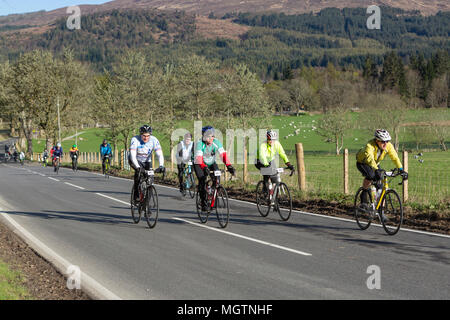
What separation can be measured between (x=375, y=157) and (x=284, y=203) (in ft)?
8.09

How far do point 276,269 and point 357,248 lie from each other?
78.0 inches

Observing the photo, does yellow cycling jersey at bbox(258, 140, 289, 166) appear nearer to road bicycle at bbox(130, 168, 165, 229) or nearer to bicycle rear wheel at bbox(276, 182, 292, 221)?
bicycle rear wheel at bbox(276, 182, 292, 221)

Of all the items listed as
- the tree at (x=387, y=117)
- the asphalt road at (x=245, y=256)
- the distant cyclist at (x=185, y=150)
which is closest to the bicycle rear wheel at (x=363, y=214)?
the asphalt road at (x=245, y=256)

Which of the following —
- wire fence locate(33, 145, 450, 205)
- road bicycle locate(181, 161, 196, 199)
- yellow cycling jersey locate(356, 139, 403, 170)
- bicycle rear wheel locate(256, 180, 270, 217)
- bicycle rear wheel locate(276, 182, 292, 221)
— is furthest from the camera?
road bicycle locate(181, 161, 196, 199)

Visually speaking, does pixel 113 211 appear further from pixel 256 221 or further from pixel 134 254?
pixel 134 254

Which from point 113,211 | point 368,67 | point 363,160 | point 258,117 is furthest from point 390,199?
point 368,67

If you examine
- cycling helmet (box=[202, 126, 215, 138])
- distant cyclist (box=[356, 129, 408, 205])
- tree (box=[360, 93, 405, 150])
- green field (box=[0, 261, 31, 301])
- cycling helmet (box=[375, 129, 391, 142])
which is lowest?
green field (box=[0, 261, 31, 301])

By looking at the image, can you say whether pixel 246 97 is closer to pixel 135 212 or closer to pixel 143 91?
pixel 143 91

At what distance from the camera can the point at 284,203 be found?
460 inches

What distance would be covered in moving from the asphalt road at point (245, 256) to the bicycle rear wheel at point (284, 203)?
22 centimetres

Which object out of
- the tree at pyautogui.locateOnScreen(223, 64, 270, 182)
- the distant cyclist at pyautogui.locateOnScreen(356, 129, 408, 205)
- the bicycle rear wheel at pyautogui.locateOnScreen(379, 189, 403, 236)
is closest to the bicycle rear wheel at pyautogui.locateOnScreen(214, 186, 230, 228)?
the distant cyclist at pyautogui.locateOnScreen(356, 129, 408, 205)

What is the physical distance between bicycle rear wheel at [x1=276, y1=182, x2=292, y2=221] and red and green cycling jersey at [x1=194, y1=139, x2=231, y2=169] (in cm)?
168

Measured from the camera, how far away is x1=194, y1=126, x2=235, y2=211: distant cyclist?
34.9 ft
